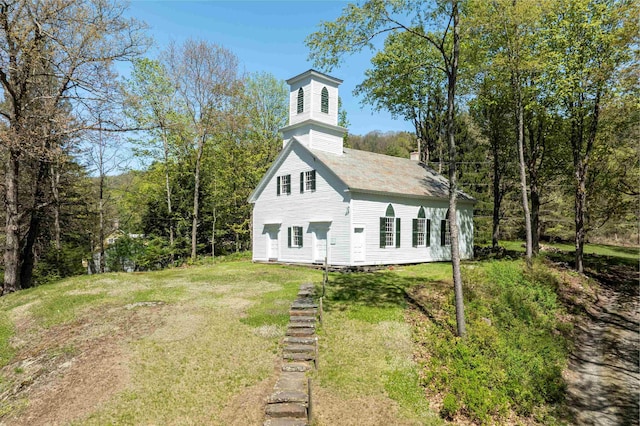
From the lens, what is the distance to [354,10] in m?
12.0

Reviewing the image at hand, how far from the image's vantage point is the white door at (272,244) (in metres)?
25.9

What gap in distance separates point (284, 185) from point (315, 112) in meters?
5.37

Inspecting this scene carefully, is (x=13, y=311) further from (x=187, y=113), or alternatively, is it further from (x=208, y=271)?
(x=187, y=113)

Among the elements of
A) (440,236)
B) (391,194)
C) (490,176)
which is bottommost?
(440,236)

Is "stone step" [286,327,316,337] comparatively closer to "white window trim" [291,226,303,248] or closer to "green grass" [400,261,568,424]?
"green grass" [400,261,568,424]

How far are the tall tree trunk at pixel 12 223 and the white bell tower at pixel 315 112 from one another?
48.6 ft

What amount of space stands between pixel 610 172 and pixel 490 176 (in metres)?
20.1

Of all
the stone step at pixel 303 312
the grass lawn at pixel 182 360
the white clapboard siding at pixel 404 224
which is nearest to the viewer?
the grass lawn at pixel 182 360

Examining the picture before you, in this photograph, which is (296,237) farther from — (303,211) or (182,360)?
(182,360)

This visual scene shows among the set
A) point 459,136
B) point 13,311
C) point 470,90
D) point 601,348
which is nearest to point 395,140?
point 459,136

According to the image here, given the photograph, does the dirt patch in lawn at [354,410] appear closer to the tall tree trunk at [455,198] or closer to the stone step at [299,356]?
the stone step at [299,356]

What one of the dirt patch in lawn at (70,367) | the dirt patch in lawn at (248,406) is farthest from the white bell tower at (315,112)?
the dirt patch in lawn at (248,406)

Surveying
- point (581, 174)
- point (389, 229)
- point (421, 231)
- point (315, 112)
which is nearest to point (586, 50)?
point (581, 174)

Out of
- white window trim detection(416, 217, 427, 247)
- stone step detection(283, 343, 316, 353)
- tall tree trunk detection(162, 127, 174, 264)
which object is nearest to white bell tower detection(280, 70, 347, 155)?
white window trim detection(416, 217, 427, 247)
